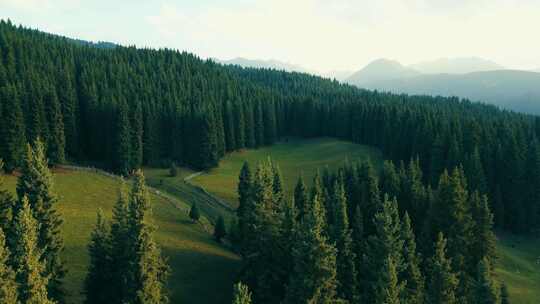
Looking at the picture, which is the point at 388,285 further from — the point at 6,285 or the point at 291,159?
the point at 291,159

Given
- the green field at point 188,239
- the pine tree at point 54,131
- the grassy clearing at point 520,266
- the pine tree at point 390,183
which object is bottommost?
the grassy clearing at point 520,266

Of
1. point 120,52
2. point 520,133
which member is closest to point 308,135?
point 520,133

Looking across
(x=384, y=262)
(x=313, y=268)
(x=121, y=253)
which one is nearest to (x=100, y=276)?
(x=121, y=253)

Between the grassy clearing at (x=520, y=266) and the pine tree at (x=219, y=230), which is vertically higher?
the pine tree at (x=219, y=230)

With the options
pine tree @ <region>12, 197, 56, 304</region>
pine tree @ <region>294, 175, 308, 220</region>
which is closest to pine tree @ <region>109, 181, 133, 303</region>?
pine tree @ <region>12, 197, 56, 304</region>

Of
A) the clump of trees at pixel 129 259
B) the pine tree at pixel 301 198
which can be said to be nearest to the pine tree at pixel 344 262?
the pine tree at pixel 301 198

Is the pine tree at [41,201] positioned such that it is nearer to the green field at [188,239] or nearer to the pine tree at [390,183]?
the green field at [188,239]

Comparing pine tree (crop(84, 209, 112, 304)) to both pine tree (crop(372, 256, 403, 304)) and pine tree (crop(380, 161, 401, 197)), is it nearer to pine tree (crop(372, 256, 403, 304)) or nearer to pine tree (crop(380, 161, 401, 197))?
pine tree (crop(372, 256, 403, 304))
